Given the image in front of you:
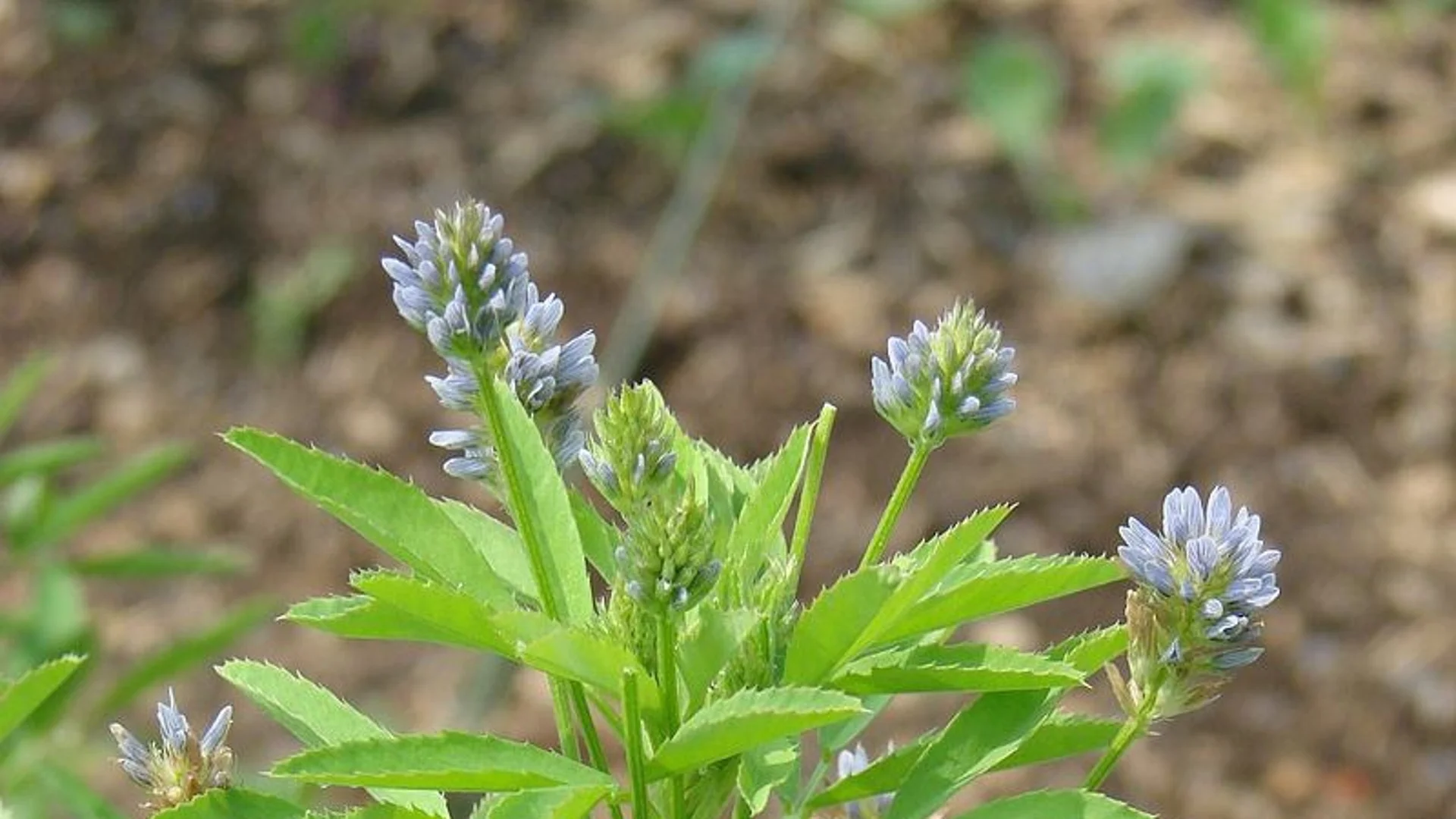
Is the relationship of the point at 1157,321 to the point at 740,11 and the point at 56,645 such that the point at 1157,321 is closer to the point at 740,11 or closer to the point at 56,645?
the point at 740,11

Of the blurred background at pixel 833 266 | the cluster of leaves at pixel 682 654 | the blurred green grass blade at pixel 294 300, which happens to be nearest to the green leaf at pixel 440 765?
the cluster of leaves at pixel 682 654

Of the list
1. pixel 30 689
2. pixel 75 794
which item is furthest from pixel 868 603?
pixel 75 794

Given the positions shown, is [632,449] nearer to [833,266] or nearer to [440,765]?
[440,765]

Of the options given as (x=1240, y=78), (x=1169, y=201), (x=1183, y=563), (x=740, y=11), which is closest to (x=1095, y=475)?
(x=1169, y=201)

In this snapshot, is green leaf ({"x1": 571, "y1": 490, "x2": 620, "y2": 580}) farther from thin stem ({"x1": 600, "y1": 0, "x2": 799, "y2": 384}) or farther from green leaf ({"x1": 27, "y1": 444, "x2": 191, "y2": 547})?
thin stem ({"x1": 600, "y1": 0, "x2": 799, "y2": 384})

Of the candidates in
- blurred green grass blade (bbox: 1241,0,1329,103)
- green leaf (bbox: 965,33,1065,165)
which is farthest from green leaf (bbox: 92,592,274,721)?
blurred green grass blade (bbox: 1241,0,1329,103)

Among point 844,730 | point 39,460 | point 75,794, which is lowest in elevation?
point 844,730

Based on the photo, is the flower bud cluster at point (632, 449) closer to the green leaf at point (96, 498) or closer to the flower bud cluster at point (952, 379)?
the flower bud cluster at point (952, 379)
